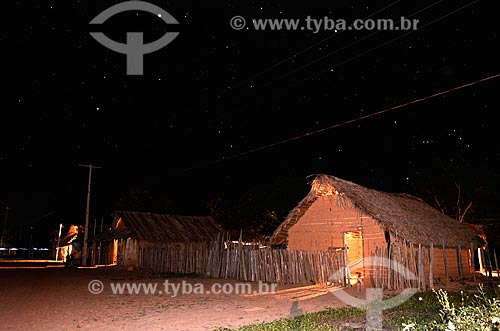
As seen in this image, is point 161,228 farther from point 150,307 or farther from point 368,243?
point 150,307

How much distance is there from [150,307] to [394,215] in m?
10.5

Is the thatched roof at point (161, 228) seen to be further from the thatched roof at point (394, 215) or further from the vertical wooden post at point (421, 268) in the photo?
the vertical wooden post at point (421, 268)

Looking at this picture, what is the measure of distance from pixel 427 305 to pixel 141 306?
701 cm

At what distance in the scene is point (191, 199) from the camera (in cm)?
4912

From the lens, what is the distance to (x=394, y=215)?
659 inches

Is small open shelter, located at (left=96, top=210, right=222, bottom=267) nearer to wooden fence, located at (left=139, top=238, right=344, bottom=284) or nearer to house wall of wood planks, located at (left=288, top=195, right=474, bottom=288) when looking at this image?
wooden fence, located at (left=139, top=238, right=344, bottom=284)

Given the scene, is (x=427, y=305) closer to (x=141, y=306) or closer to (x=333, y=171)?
(x=141, y=306)

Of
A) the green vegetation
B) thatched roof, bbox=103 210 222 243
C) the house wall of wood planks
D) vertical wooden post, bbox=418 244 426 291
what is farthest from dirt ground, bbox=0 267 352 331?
thatched roof, bbox=103 210 222 243

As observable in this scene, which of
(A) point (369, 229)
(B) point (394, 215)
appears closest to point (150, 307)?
(A) point (369, 229)

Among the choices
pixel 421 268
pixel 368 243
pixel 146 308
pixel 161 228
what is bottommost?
pixel 146 308

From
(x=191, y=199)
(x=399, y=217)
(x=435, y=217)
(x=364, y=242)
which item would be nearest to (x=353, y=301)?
(x=364, y=242)

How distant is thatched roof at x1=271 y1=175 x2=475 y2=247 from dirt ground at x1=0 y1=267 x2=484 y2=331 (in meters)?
3.38

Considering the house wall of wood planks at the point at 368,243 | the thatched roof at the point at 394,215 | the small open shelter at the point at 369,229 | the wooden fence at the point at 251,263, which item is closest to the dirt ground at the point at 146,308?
the wooden fence at the point at 251,263

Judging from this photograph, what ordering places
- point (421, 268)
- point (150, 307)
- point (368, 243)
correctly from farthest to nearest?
1. point (368, 243)
2. point (421, 268)
3. point (150, 307)
